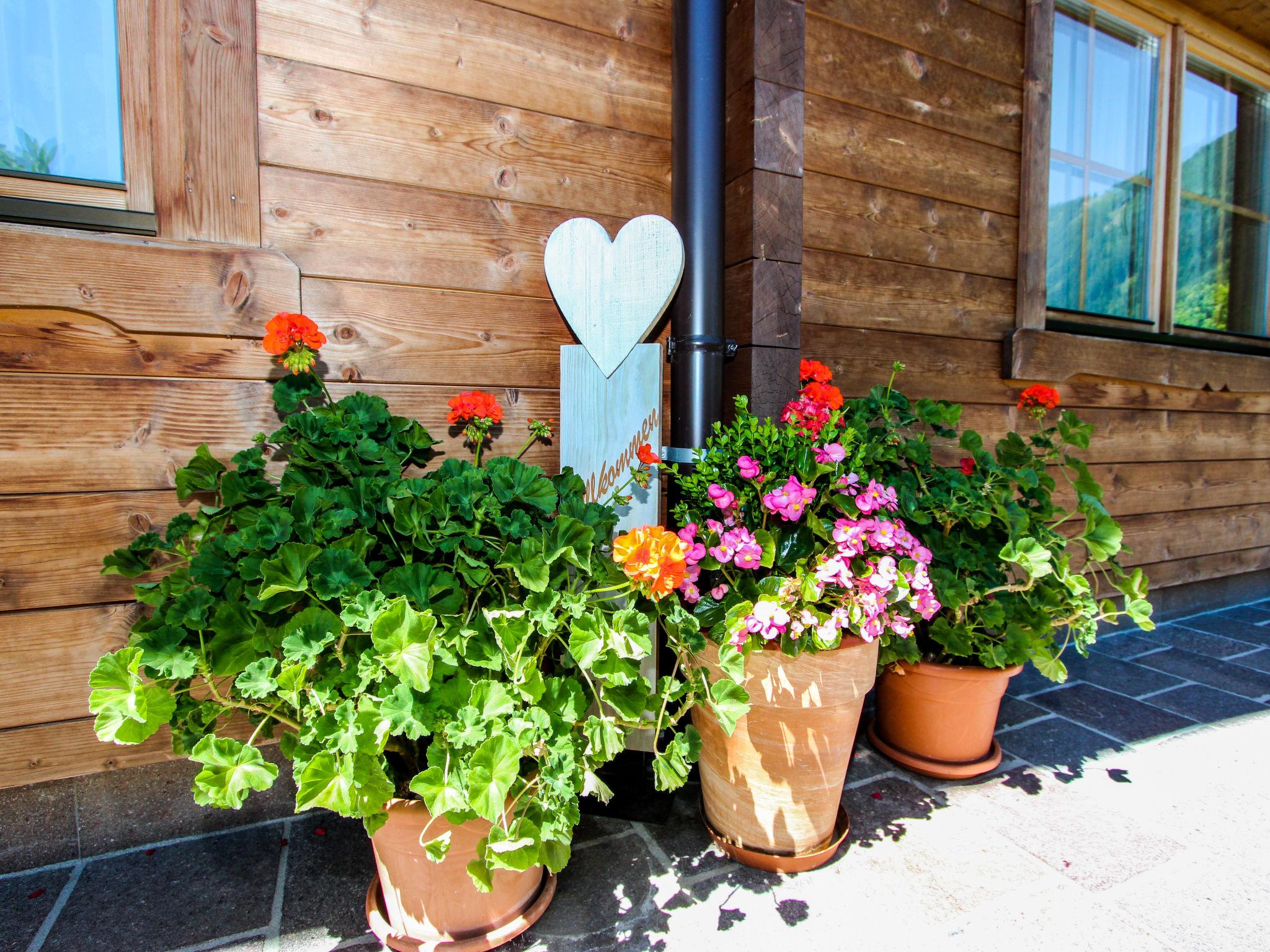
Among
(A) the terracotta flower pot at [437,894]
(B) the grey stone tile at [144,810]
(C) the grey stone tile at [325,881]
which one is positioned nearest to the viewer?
(A) the terracotta flower pot at [437,894]

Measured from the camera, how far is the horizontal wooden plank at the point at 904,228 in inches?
77.8

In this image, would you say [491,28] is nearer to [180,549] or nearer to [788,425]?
[788,425]

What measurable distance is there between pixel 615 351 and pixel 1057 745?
1644mm

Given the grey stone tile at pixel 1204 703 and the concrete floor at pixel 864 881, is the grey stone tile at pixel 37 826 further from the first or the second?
the grey stone tile at pixel 1204 703

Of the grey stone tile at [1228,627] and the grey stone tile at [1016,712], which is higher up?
the grey stone tile at [1228,627]

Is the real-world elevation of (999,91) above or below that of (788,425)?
above

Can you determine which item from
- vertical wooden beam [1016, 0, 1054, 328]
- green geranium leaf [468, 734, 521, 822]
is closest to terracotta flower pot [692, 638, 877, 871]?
green geranium leaf [468, 734, 521, 822]

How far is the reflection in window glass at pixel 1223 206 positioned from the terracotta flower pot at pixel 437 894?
3.56 meters

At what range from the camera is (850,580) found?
4.20 feet

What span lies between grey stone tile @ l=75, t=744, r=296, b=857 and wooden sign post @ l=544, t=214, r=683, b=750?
94 centimetres

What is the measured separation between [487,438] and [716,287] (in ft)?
2.22

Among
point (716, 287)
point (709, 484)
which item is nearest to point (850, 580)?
point (709, 484)

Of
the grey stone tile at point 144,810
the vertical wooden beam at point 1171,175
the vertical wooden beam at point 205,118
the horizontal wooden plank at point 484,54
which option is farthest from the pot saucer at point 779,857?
the vertical wooden beam at point 1171,175

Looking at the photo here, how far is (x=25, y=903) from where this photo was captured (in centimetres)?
125
